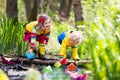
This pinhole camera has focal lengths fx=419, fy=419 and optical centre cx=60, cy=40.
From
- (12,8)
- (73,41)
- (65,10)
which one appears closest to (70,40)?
(73,41)

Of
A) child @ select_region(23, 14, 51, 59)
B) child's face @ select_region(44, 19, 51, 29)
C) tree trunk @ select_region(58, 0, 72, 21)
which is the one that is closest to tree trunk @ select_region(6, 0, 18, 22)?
child @ select_region(23, 14, 51, 59)

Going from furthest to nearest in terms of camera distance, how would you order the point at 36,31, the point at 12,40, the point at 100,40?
the point at 12,40 < the point at 36,31 < the point at 100,40

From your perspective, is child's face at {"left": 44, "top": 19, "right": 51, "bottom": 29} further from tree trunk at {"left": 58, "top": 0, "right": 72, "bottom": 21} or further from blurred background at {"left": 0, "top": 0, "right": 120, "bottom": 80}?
tree trunk at {"left": 58, "top": 0, "right": 72, "bottom": 21}

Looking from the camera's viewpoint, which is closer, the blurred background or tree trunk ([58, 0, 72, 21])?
the blurred background

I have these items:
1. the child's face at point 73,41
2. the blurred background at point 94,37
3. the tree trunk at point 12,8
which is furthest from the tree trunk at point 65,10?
the child's face at point 73,41

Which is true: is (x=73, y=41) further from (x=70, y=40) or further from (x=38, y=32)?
(x=38, y=32)

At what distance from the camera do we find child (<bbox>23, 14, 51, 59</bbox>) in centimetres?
750

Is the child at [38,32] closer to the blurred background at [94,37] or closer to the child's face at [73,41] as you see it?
the child's face at [73,41]

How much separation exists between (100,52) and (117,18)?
1.13 metres

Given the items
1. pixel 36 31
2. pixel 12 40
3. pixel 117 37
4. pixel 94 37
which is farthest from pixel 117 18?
pixel 12 40

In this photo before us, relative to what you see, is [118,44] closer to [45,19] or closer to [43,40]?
[45,19]

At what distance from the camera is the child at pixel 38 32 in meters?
7.50

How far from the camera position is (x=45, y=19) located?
24.4ft

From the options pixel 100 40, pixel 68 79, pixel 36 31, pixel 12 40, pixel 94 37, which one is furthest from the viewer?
pixel 12 40
